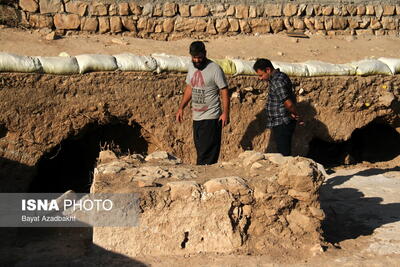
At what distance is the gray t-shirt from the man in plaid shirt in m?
0.52

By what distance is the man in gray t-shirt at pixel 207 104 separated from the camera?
673 cm

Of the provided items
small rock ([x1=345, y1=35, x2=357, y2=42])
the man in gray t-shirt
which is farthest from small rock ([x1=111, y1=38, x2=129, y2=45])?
small rock ([x1=345, y1=35, x2=357, y2=42])

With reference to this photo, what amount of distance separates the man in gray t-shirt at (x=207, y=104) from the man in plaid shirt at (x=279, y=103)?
53 cm

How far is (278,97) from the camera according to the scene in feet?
23.3

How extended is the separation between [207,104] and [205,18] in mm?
4687

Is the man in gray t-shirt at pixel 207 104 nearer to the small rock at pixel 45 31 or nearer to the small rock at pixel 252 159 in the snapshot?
the small rock at pixel 252 159

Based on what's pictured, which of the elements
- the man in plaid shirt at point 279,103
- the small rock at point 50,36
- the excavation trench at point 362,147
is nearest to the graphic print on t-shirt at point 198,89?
the man in plaid shirt at point 279,103

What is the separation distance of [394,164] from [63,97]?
178 inches

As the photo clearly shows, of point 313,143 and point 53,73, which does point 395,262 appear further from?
point 313,143

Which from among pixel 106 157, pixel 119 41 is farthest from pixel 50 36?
pixel 106 157

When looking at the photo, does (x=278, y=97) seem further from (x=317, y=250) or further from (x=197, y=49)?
(x=317, y=250)

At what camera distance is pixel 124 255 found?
5.14 m

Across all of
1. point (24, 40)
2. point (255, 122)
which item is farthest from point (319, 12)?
point (24, 40)

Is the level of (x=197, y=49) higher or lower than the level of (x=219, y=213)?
higher
